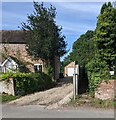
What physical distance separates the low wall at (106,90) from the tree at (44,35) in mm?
15899

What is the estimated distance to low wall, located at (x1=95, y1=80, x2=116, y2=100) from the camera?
1900cm

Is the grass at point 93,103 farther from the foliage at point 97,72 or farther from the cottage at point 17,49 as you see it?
the cottage at point 17,49

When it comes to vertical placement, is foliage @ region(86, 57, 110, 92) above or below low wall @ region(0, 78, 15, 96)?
above

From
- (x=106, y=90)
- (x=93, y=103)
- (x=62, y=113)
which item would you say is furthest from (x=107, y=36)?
(x=62, y=113)

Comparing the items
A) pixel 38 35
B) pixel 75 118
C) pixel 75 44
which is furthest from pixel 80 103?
pixel 75 44

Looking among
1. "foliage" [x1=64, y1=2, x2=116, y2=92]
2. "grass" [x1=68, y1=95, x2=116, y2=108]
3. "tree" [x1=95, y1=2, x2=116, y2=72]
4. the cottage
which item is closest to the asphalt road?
"grass" [x1=68, y1=95, x2=116, y2=108]

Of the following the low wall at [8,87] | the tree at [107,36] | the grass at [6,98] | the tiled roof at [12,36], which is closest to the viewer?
the tree at [107,36]

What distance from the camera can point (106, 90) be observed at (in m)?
19.3

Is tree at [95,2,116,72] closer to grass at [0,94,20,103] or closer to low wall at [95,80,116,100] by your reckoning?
low wall at [95,80,116,100]

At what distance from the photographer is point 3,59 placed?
144 ft

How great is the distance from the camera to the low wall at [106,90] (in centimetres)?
1900

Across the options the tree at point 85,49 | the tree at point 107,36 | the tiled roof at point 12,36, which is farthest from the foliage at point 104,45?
the tiled roof at point 12,36

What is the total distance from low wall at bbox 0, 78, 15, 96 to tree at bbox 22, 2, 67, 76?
36.2 ft

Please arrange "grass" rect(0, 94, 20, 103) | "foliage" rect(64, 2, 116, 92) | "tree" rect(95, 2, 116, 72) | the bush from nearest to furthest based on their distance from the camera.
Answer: "foliage" rect(64, 2, 116, 92)
"tree" rect(95, 2, 116, 72)
"grass" rect(0, 94, 20, 103)
the bush
